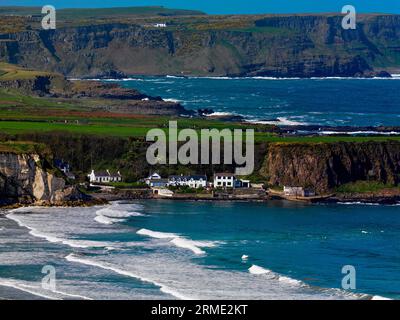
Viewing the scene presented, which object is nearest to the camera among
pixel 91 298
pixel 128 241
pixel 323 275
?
pixel 91 298

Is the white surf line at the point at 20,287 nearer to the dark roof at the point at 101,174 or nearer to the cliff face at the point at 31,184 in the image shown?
the cliff face at the point at 31,184

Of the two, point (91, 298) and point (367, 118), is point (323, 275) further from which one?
point (367, 118)

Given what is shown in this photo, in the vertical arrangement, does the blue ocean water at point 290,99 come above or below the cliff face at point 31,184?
→ above

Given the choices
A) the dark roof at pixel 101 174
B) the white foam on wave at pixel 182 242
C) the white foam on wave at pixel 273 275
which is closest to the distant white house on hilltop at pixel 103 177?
the dark roof at pixel 101 174

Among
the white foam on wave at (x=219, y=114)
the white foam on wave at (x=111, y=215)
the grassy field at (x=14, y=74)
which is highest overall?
the grassy field at (x=14, y=74)

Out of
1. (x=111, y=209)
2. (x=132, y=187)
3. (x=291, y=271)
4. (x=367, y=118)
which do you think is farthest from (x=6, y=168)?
(x=367, y=118)

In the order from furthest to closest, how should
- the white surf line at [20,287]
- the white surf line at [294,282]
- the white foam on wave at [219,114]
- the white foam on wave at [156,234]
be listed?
the white foam on wave at [219,114] → the white foam on wave at [156,234] → the white surf line at [294,282] → the white surf line at [20,287]

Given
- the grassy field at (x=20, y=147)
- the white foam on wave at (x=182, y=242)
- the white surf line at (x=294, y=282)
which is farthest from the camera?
the grassy field at (x=20, y=147)
